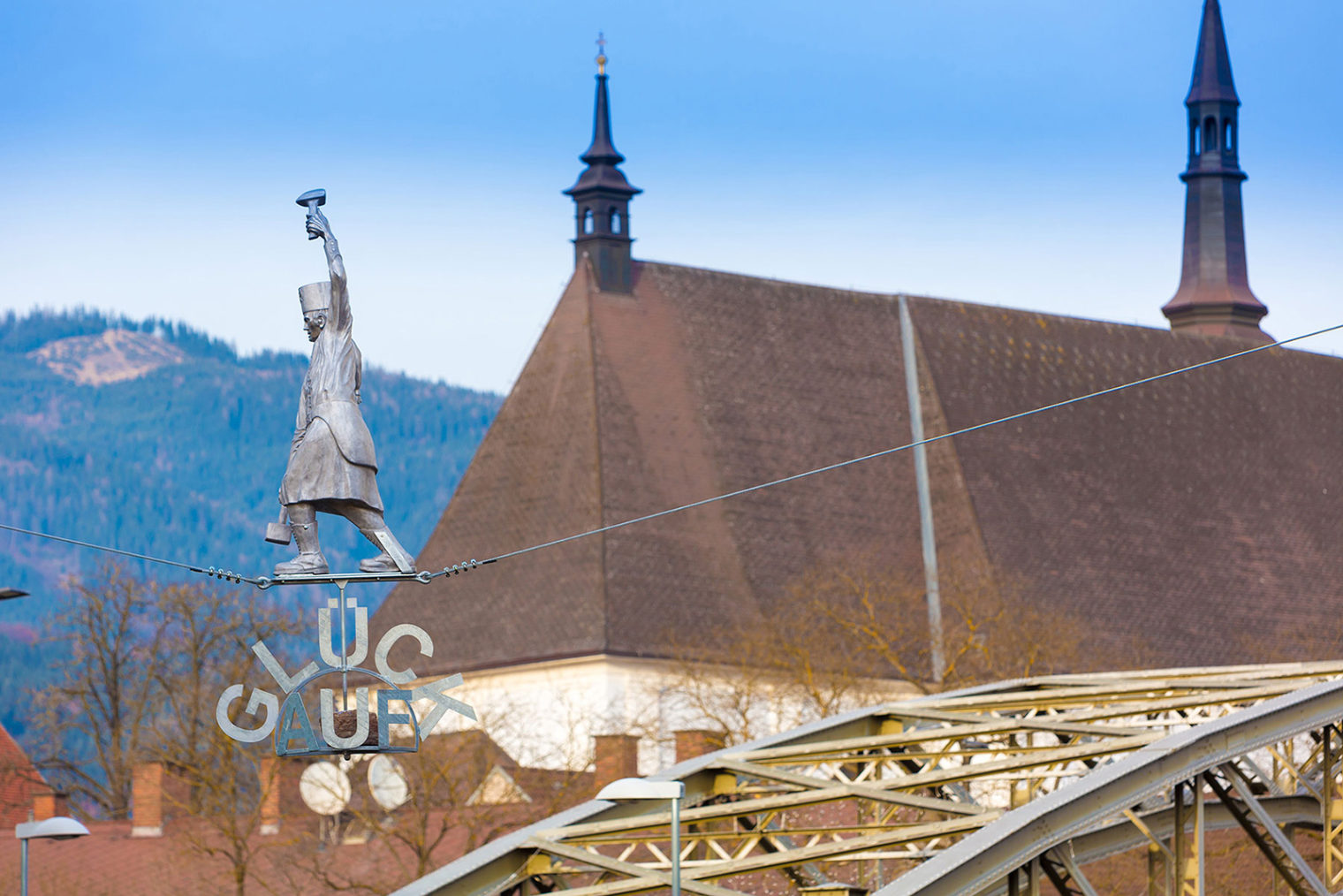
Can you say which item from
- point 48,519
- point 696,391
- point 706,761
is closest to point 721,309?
point 696,391

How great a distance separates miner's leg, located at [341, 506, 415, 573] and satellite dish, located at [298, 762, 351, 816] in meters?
36.2

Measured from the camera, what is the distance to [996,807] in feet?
74.5

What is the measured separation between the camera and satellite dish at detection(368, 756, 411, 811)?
5069cm

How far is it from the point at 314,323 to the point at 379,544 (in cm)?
130

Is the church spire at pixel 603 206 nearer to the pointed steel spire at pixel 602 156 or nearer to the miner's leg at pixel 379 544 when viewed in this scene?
the pointed steel spire at pixel 602 156

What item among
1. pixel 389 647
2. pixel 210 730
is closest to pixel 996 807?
pixel 389 647

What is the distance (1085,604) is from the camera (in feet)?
228

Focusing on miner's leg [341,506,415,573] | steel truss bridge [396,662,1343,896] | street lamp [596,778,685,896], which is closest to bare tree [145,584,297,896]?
steel truss bridge [396,662,1343,896]

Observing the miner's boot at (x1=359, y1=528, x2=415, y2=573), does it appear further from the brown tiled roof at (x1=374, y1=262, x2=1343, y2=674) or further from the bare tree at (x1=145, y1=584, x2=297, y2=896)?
the brown tiled roof at (x1=374, y1=262, x2=1343, y2=674)

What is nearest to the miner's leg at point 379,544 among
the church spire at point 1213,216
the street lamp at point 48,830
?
the street lamp at point 48,830

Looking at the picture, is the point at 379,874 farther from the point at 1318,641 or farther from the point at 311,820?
the point at 1318,641

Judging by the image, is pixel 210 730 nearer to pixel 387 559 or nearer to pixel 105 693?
pixel 105 693

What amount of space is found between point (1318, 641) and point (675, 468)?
55.5ft

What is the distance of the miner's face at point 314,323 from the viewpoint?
15.8m
